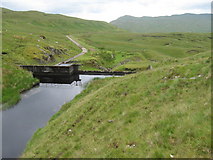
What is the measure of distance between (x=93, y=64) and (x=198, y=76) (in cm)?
6140

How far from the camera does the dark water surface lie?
21438 millimetres

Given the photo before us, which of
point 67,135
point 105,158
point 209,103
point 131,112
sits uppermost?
point 209,103

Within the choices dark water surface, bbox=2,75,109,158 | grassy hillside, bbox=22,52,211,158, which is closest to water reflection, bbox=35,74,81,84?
dark water surface, bbox=2,75,109,158

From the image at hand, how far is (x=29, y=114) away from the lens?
96.0ft

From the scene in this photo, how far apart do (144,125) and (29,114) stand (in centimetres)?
2261

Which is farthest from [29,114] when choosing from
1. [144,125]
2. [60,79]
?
[60,79]

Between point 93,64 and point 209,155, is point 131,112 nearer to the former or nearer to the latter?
point 209,155

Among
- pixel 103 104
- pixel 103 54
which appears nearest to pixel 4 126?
pixel 103 104

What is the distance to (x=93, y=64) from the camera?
3061 inches

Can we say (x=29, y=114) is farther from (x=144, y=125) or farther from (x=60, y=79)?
(x=60, y=79)

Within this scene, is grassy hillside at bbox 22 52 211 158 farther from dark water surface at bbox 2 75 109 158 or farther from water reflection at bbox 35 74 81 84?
water reflection at bbox 35 74 81 84

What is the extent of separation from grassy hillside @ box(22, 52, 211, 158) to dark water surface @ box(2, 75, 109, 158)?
7.77ft

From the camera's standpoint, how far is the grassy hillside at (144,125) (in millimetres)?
10423

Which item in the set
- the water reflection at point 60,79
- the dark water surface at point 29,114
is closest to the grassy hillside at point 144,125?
the dark water surface at point 29,114
